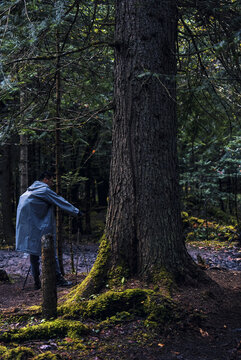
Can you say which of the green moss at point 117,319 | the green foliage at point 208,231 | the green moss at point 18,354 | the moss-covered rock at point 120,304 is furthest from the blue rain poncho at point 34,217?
the green foliage at point 208,231

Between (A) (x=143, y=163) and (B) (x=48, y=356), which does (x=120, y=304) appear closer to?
(B) (x=48, y=356)

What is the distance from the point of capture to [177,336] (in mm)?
3365

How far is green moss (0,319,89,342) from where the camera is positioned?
3.43 metres

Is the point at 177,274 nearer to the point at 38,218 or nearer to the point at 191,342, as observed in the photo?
the point at 191,342

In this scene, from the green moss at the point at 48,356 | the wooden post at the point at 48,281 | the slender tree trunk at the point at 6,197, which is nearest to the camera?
the green moss at the point at 48,356

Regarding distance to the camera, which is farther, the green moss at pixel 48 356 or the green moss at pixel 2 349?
the green moss at pixel 2 349

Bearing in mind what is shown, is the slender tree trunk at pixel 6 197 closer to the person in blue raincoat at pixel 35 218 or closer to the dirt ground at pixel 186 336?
the person in blue raincoat at pixel 35 218

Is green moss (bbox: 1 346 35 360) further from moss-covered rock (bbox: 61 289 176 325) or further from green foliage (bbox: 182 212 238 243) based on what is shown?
green foliage (bbox: 182 212 238 243)

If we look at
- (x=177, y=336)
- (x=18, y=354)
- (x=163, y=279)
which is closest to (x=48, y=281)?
(x=18, y=354)

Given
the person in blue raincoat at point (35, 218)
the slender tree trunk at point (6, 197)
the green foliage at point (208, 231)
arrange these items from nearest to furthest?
the person in blue raincoat at point (35, 218), the green foliage at point (208, 231), the slender tree trunk at point (6, 197)

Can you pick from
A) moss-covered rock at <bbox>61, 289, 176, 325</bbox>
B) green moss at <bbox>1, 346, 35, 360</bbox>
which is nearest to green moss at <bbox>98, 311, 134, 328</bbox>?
moss-covered rock at <bbox>61, 289, 176, 325</bbox>

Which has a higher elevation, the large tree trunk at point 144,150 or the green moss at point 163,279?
the large tree trunk at point 144,150

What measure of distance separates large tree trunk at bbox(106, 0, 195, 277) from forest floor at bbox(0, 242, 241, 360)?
48cm

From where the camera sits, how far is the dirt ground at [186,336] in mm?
3068
